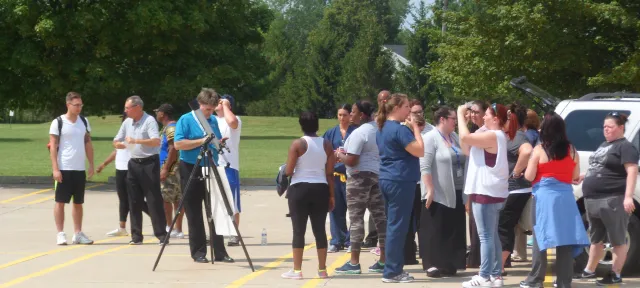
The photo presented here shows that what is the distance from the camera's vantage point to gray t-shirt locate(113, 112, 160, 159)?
13844 mm

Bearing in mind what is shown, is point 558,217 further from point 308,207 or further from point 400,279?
point 308,207

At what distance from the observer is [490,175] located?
978cm

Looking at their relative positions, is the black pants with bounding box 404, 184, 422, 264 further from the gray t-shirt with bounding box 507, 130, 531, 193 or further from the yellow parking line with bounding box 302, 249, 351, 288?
the gray t-shirt with bounding box 507, 130, 531, 193

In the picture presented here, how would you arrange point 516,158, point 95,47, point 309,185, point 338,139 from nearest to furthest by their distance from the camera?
point 309,185, point 516,158, point 338,139, point 95,47

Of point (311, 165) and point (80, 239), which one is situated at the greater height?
point (311, 165)

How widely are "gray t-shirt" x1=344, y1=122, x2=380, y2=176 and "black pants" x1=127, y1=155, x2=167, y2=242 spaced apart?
3222 millimetres

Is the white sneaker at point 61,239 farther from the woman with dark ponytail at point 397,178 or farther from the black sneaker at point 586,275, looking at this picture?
the black sneaker at point 586,275

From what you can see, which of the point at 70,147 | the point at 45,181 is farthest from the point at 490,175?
the point at 45,181

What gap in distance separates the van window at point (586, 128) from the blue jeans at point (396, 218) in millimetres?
1867

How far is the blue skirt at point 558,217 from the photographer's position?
950cm

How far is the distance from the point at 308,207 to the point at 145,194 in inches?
160

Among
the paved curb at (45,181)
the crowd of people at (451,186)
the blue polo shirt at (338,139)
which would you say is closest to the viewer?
the crowd of people at (451,186)

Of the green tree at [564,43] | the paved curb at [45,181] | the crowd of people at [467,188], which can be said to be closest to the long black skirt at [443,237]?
the crowd of people at [467,188]

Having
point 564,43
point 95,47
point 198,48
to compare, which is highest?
point 564,43
